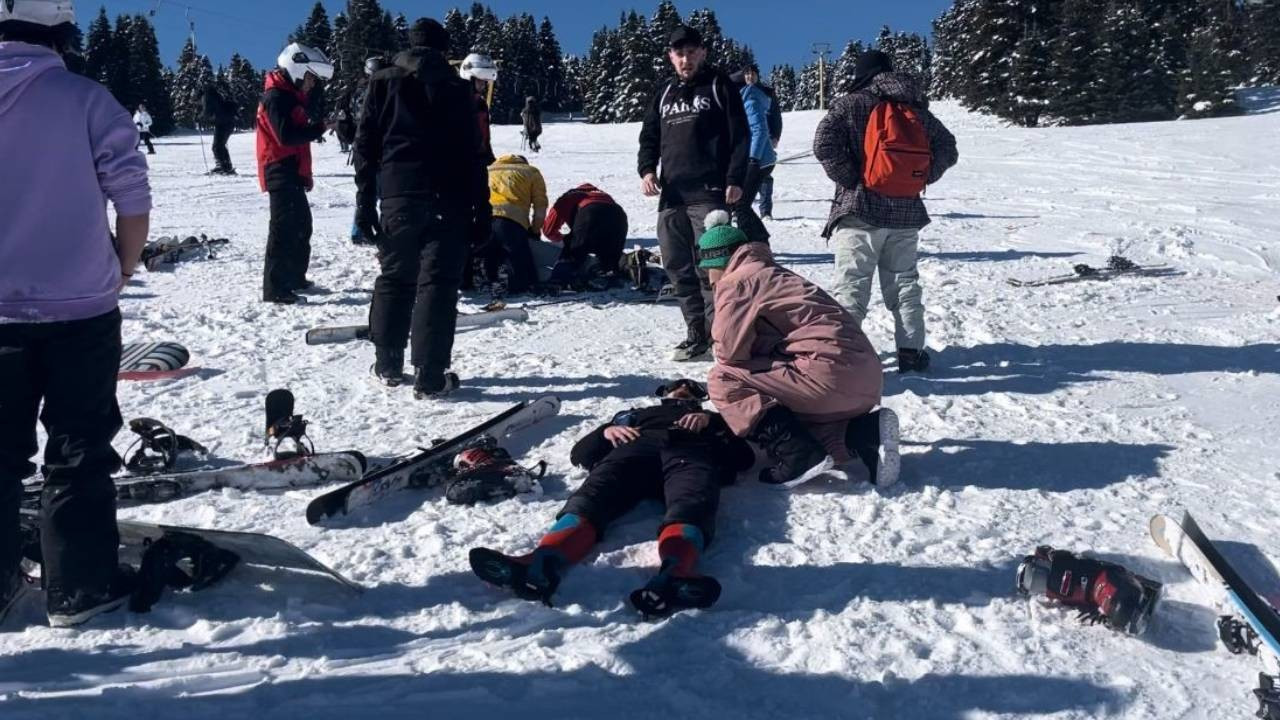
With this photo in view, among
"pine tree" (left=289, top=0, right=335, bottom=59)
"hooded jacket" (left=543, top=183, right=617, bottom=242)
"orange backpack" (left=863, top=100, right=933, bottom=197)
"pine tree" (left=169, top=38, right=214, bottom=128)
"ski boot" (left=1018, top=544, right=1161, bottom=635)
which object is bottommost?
"ski boot" (left=1018, top=544, right=1161, bottom=635)

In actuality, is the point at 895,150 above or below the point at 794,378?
above

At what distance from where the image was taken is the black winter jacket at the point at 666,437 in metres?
3.68

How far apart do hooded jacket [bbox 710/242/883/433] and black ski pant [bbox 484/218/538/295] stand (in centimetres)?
438

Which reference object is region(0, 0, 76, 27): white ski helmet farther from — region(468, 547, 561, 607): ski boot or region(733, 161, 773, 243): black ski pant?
region(733, 161, 773, 243): black ski pant

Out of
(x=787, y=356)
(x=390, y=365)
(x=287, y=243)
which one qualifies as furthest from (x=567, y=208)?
(x=787, y=356)

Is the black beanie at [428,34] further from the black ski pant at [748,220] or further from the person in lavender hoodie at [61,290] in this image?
the person in lavender hoodie at [61,290]

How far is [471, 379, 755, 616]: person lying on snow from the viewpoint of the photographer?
281 centimetres

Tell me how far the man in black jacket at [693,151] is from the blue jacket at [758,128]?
2090 mm

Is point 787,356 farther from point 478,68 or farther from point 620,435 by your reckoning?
point 478,68

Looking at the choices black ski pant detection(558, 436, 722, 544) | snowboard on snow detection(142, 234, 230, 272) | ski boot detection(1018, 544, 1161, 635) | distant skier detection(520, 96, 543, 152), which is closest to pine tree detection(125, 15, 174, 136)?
distant skier detection(520, 96, 543, 152)

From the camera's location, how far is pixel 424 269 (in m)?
5.02

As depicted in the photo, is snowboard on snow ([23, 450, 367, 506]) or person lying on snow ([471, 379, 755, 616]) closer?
person lying on snow ([471, 379, 755, 616])

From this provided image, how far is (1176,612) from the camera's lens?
2697 mm

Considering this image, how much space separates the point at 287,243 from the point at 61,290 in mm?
5258
